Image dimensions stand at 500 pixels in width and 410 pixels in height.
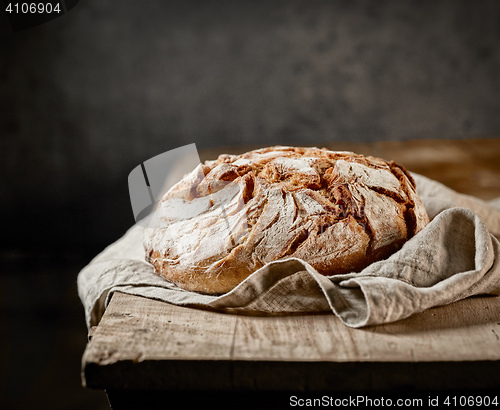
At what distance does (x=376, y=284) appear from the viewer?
919mm

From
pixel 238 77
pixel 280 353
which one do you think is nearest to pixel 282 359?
pixel 280 353

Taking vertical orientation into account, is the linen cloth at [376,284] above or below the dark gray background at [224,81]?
below

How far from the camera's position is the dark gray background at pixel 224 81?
7.32ft

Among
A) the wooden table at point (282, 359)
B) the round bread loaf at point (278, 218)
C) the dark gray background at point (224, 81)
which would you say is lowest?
the wooden table at point (282, 359)

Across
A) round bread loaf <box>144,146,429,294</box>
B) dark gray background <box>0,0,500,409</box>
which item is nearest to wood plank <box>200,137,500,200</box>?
dark gray background <box>0,0,500,409</box>

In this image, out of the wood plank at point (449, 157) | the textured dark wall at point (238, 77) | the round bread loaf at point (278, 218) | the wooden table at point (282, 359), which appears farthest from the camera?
the wood plank at point (449, 157)

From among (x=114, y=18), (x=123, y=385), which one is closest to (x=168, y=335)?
(x=123, y=385)

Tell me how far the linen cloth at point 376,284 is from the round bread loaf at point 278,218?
0.16 ft

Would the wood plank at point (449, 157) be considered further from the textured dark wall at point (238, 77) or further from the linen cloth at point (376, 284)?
the linen cloth at point (376, 284)
